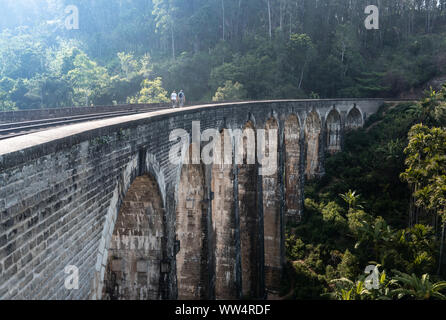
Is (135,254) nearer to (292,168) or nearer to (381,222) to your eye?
(381,222)

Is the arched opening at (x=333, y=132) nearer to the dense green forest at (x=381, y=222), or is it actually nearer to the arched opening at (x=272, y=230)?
the dense green forest at (x=381, y=222)

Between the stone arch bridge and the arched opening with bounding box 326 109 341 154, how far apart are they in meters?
13.3

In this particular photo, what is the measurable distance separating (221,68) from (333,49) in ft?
48.0

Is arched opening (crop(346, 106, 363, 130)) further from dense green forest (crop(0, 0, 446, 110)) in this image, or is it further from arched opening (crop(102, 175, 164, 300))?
arched opening (crop(102, 175, 164, 300))

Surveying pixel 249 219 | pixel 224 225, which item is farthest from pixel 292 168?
pixel 224 225

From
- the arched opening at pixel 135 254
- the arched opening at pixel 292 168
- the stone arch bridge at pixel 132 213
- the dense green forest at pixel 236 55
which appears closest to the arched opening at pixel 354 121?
the dense green forest at pixel 236 55

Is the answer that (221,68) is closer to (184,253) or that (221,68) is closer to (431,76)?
(431,76)

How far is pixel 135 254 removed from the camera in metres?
8.81

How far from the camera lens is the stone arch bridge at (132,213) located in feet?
13.5

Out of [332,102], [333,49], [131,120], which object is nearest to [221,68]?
[333,49]

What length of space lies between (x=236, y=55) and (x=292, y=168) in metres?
25.4

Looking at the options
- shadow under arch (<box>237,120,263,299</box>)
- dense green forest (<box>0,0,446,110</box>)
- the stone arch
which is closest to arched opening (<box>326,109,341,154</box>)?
the stone arch

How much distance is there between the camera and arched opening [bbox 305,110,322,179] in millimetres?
27872

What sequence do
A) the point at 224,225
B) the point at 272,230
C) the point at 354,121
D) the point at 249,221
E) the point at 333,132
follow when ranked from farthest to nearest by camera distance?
1. the point at 354,121
2. the point at 333,132
3. the point at 272,230
4. the point at 249,221
5. the point at 224,225
